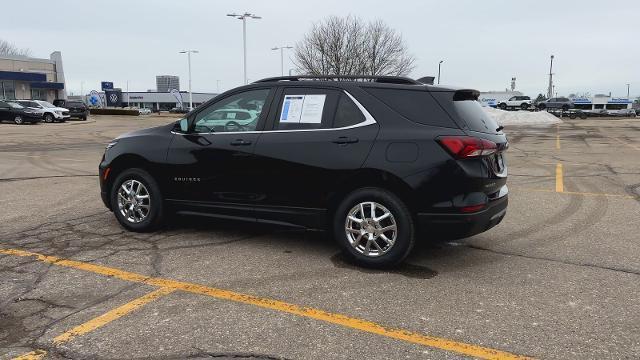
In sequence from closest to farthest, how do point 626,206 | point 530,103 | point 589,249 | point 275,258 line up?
point 275,258
point 589,249
point 626,206
point 530,103

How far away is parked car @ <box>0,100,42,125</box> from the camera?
31.9 meters

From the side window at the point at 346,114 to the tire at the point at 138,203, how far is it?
2204 mm

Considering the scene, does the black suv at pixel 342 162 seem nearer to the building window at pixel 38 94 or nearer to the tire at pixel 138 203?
the tire at pixel 138 203

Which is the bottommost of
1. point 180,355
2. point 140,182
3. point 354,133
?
point 180,355

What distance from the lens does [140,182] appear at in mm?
5805

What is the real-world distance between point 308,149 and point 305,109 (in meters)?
0.41

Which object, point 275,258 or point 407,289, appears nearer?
point 407,289

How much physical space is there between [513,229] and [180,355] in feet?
14.6

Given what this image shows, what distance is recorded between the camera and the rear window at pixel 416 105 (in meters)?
4.59

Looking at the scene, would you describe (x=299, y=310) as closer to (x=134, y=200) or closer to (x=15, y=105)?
(x=134, y=200)

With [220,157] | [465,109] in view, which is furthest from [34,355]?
[465,109]

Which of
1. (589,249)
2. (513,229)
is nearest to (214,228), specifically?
(513,229)

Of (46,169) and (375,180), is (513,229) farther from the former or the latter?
(46,169)

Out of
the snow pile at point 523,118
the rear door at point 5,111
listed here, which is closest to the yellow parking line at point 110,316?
the rear door at point 5,111
